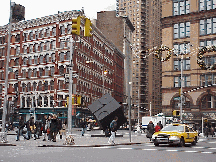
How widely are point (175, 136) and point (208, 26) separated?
152ft

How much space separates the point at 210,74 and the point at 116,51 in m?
40.8

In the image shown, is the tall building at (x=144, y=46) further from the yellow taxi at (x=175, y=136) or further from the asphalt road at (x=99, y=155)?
the asphalt road at (x=99, y=155)

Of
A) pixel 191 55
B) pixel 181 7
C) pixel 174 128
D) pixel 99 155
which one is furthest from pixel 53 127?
pixel 181 7

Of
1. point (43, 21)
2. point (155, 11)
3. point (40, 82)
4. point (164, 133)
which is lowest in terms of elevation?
point (164, 133)

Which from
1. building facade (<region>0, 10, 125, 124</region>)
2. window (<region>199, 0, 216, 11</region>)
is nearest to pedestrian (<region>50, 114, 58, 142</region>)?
building facade (<region>0, 10, 125, 124</region>)

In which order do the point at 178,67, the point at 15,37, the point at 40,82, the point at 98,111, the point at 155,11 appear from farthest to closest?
the point at 155,11
the point at 15,37
the point at 40,82
the point at 178,67
the point at 98,111

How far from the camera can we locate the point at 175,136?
2170 cm

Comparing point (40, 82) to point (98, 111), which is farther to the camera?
point (40, 82)

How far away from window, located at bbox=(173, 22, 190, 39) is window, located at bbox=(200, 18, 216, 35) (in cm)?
259

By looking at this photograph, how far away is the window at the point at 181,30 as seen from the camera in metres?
65.8

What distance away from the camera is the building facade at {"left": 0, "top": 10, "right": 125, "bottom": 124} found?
228ft

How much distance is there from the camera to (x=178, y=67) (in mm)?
65562

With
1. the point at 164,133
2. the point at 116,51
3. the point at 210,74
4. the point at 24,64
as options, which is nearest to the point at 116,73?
the point at 116,51

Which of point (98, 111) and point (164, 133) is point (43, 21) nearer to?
point (98, 111)
